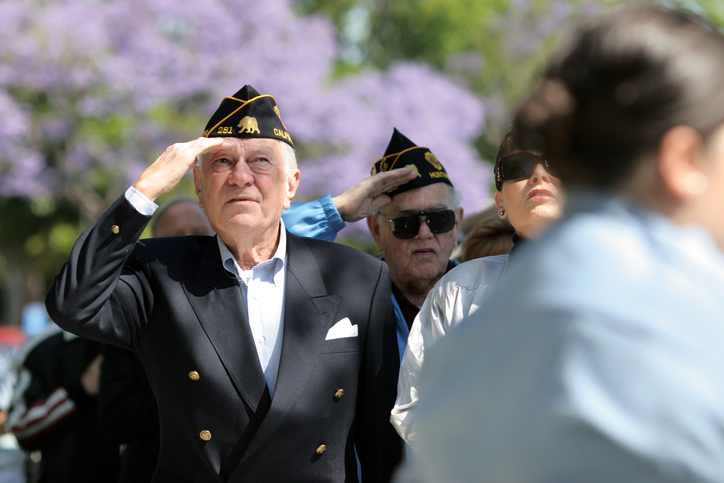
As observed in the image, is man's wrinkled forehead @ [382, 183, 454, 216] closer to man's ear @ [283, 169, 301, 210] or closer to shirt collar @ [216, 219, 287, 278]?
man's ear @ [283, 169, 301, 210]

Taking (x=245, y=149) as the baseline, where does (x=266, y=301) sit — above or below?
below

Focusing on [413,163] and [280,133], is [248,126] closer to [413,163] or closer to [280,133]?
[280,133]

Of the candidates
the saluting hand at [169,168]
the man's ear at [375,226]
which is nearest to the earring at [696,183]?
the saluting hand at [169,168]

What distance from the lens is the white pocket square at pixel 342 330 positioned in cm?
259

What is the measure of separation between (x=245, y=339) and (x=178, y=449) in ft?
1.37

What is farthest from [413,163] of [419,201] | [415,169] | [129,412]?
[129,412]

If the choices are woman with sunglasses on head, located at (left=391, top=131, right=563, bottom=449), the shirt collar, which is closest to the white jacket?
woman with sunglasses on head, located at (left=391, top=131, right=563, bottom=449)

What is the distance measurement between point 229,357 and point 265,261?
1.33 feet

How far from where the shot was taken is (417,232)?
338 cm

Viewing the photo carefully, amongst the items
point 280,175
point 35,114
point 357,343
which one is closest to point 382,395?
point 357,343

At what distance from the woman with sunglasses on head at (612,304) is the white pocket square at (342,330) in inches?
60.9

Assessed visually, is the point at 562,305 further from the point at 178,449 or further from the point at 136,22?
the point at 136,22

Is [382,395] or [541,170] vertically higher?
[541,170]

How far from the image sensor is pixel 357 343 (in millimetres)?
2621
